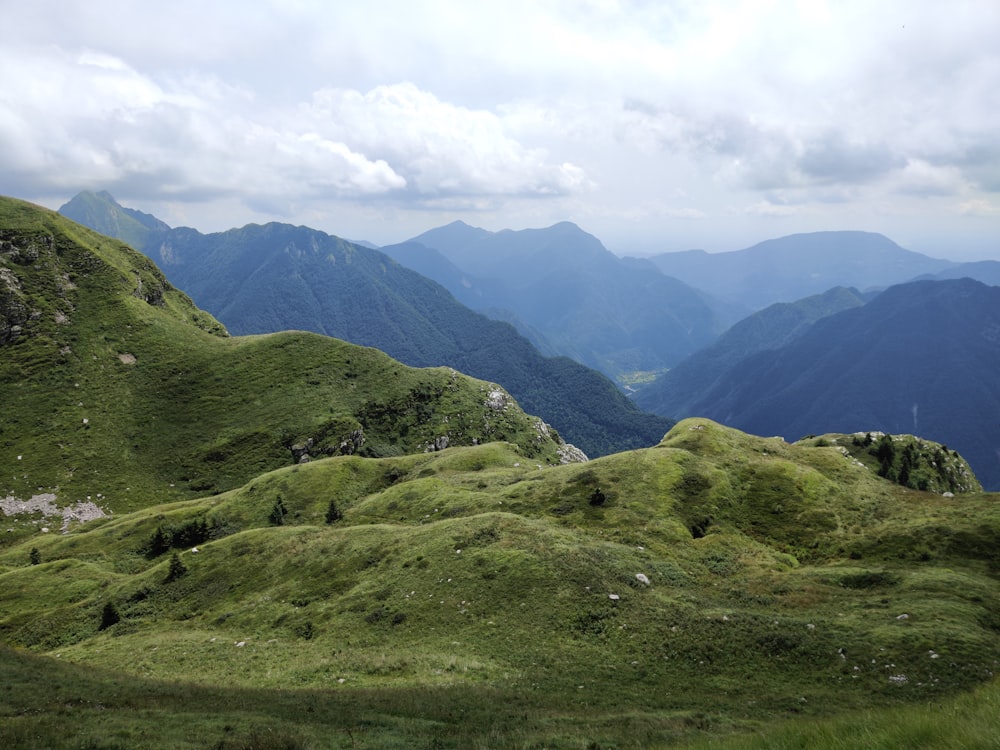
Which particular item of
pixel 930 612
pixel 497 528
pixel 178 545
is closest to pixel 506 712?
pixel 497 528

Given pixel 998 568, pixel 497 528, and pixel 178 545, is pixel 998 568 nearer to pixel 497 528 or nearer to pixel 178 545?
pixel 497 528

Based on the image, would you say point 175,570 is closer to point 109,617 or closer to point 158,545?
point 109,617

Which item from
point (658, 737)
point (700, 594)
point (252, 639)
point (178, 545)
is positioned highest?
point (658, 737)

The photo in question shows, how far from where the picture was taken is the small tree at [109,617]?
1873 inches

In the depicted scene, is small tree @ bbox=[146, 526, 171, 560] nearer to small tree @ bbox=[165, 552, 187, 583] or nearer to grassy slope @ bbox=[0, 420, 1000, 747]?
grassy slope @ bbox=[0, 420, 1000, 747]

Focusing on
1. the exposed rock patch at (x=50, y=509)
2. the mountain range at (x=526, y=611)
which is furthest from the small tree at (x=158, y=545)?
the exposed rock patch at (x=50, y=509)

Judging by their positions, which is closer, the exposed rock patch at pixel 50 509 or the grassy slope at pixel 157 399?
the exposed rock patch at pixel 50 509

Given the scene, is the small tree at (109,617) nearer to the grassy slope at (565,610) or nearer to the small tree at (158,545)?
the grassy slope at (565,610)

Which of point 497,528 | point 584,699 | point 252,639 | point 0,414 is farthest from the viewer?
point 0,414

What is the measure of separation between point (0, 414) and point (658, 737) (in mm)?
191194

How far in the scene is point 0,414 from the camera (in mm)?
142750

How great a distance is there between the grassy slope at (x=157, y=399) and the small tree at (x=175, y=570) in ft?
306

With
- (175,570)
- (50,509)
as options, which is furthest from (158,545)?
(50,509)

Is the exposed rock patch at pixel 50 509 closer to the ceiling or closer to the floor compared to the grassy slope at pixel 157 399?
closer to the floor
